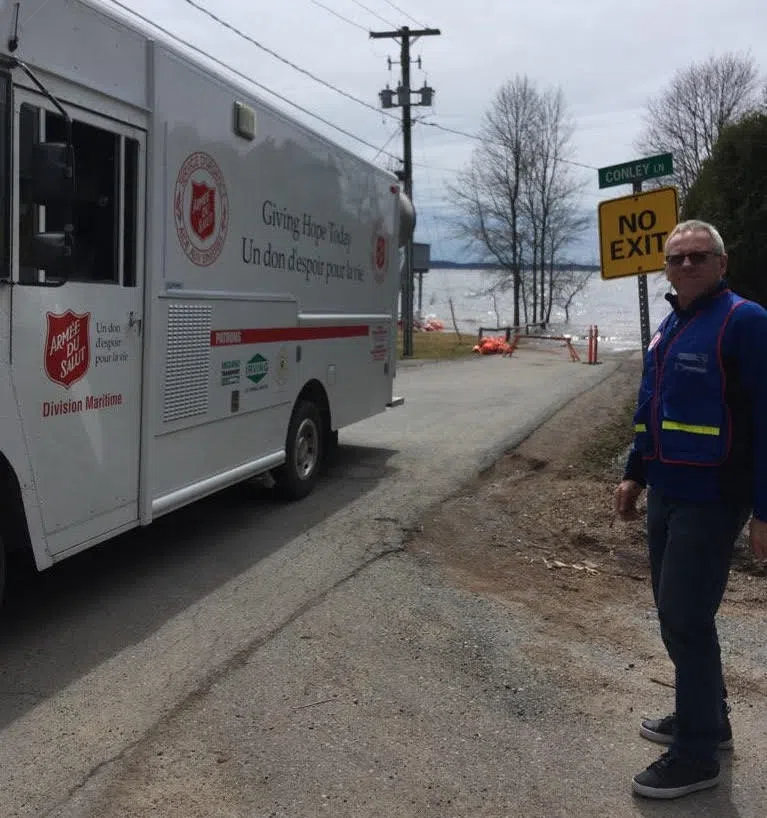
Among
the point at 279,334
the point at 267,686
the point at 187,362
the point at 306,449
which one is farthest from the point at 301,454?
the point at 267,686

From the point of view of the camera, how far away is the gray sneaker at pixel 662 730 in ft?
11.6

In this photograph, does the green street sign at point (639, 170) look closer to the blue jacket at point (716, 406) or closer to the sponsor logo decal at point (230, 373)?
the sponsor logo decal at point (230, 373)

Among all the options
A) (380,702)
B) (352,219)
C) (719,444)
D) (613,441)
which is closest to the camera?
(719,444)

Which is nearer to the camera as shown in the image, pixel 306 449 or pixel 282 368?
pixel 282 368

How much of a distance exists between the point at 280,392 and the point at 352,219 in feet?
7.15

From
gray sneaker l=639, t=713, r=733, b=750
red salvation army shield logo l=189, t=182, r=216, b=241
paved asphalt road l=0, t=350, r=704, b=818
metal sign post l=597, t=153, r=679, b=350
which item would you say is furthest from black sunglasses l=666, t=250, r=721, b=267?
metal sign post l=597, t=153, r=679, b=350

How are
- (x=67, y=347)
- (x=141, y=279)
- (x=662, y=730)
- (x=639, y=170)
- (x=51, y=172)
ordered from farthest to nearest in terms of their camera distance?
1. (x=639, y=170)
2. (x=141, y=279)
3. (x=67, y=347)
4. (x=51, y=172)
5. (x=662, y=730)

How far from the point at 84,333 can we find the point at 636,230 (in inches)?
167

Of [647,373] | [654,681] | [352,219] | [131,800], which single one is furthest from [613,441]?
[131,800]

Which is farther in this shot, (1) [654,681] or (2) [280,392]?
(2) [280,392]

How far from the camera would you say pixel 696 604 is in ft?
10.4

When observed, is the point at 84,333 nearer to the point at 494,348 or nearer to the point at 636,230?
the point at 636,230

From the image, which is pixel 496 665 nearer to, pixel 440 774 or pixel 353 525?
pixel 440 774

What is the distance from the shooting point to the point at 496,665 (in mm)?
4312
